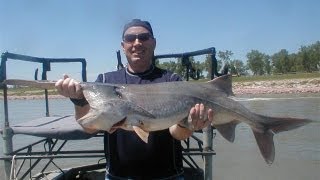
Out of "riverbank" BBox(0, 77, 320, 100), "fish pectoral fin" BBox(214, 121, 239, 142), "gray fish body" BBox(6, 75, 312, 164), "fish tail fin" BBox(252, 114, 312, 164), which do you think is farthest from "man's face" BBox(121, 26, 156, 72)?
"riverbank" BBox(0, 77, 320, 100)

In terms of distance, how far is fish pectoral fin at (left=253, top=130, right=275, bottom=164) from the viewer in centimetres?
406

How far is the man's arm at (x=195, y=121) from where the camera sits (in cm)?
393

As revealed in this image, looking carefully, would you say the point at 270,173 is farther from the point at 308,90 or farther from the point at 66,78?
the point at 308,90

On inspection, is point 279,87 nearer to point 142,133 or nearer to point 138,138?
point 138,138

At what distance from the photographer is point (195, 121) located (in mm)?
3922

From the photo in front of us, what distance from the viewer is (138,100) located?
12.9 feet

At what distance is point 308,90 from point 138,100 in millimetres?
50345

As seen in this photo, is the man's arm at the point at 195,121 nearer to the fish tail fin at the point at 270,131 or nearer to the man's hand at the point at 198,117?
the man's hand at the point at 198,117

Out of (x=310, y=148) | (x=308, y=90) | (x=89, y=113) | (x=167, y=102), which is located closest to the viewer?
(x=89, y=113)

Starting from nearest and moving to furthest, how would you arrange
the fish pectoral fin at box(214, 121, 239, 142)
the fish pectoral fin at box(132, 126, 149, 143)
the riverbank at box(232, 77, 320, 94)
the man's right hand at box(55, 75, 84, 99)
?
the fish pectoral fin at box(132, 126, 149, 143) < the man's right hand at box(55, 75, 84, 99) < the fish pectoral fin at box(214, 121, 239, 142) < the riverbank at box(232, 77, 320, 94)

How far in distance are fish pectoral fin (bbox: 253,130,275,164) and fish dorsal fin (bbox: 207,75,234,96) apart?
49 centimetres

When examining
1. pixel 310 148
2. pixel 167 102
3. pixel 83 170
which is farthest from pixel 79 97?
pixel 310 148

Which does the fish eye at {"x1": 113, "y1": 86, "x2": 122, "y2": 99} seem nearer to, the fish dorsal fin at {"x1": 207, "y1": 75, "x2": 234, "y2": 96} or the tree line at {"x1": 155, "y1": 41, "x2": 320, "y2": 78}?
the fish dorsal fin at {"x1": 207, "y1": 75, "x2": 234, "y2": 96}

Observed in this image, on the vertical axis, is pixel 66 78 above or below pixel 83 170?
above
